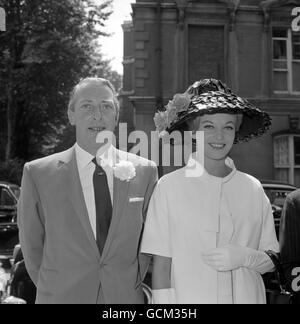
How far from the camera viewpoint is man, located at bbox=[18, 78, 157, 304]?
7.82 feet

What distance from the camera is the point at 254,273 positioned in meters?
2.45

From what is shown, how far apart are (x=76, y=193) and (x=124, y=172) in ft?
1.02

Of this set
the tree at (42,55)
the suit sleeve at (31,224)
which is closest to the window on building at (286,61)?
the tree at (42,55)

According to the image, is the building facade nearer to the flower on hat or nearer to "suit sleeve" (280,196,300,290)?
the flower on hat

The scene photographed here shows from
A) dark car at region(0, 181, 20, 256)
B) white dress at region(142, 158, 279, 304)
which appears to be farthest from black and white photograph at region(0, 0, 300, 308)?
dark car at region(0, 181, 20, 256)

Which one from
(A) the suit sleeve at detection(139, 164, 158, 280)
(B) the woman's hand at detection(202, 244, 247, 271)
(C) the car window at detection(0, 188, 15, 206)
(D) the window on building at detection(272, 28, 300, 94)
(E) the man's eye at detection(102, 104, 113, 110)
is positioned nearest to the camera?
(B) the woman's hand at detection(202, 244, 247, 271)

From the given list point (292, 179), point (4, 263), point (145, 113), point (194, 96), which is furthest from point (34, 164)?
point (292, 179)

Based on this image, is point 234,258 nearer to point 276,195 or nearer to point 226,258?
point 226,258

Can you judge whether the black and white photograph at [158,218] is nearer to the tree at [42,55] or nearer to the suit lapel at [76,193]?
the suit lapel at [76,193]

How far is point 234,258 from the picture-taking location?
2.30 meters

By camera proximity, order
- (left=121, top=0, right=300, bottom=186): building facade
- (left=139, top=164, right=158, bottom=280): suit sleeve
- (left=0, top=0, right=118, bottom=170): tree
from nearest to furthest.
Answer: (left=139, top=164, right=158, bottom=280): suit sleeve
(left=121, top=0, right=300, bottom=186): building facade
(left=0, top=0, right=118, bottom=170): tree

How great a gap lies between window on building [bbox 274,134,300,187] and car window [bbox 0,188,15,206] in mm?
8962

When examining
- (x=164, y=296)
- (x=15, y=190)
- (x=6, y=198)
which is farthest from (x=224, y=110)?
(x=15, y=190)
